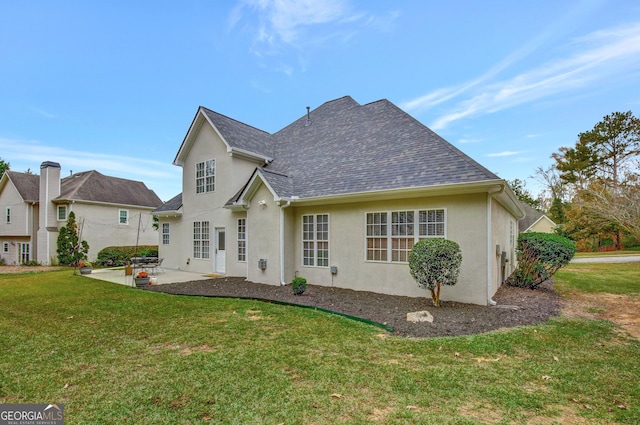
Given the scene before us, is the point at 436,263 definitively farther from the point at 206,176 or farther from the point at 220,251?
the point at 206,176

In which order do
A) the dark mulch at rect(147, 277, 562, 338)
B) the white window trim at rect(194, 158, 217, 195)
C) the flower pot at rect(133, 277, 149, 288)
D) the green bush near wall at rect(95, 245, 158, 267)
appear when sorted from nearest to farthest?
the dark mulch at rect(147, 277, 562, 338) → the flower pot at rect(133, 277, 149, 288) → the white window trim at rect(194, 158, 217, 195) → the green bush near wall at rect(95, 245, 158, 267)

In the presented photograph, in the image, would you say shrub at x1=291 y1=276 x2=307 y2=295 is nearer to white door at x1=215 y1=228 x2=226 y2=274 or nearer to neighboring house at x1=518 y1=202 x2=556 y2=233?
white door at x1=215 y1=228 x2=226 y2=274

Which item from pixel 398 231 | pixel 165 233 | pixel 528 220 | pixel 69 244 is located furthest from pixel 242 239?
pixel 528 220

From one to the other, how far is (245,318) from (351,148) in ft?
26.1

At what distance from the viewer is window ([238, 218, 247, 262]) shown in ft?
42.9

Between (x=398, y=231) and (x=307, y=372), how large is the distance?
6.00 m

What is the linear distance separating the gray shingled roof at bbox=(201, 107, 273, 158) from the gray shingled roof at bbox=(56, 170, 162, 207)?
46.3ft

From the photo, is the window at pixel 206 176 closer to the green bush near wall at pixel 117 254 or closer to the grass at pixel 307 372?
the grass at pixel 307 372

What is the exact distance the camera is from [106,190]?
24.0 metres

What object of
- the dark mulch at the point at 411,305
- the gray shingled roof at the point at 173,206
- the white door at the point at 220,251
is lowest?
the dark mulch at the point at 411,305

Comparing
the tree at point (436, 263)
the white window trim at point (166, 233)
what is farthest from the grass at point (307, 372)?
the white window trim at point (166, 233)

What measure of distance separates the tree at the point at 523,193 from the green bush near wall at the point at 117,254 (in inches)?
1994

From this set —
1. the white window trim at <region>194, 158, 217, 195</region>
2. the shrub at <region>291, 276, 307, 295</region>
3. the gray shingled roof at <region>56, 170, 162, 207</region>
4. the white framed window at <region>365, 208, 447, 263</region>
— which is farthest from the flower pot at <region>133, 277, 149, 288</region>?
the gray shingled roof at <region>56, 170, 162, 207</region>

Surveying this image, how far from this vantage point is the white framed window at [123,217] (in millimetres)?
24016
